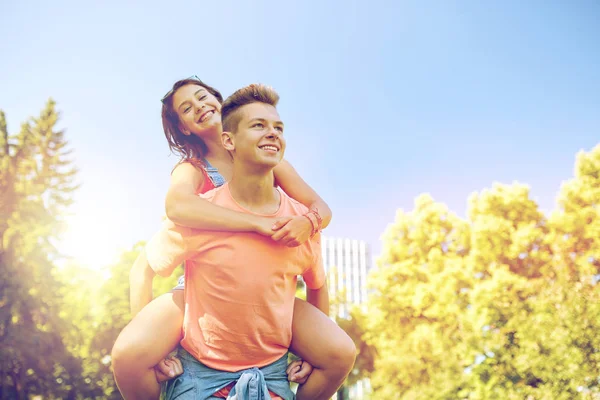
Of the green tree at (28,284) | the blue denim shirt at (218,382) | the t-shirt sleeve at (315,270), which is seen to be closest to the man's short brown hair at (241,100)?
the t-shirt sleeve at (315,270)

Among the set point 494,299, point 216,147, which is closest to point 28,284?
point 494,299

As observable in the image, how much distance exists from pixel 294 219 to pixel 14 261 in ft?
59.5

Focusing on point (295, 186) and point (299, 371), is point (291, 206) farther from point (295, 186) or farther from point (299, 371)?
point (299, 371)

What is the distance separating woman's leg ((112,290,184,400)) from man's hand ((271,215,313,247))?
1.68 ft

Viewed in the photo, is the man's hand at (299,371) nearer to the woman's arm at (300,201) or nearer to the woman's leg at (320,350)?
the woman's leg at (320,350)

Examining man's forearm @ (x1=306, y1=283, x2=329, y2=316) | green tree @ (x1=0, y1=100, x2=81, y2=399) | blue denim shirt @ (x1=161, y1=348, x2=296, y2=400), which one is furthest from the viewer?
green tree @ (x1=0, y1=100, x2=81, y2=399)

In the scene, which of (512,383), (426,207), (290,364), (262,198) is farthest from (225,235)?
(426,207)

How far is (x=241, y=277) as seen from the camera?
216cm

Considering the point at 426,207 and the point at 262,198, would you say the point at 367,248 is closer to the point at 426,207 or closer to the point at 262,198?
the point at 426,207

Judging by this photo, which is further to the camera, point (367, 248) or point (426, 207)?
point (367, 248)

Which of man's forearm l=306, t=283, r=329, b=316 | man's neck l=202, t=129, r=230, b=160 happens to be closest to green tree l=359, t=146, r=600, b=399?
man's forearm l=306, t=283, r=329, b=316

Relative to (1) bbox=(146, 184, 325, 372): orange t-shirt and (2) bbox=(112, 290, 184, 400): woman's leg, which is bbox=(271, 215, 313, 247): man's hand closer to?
(1) bbox=(146, 184, 325, 372): orange t-shirt

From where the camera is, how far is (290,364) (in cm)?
239

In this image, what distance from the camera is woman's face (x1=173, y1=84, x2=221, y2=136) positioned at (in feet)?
9.02
